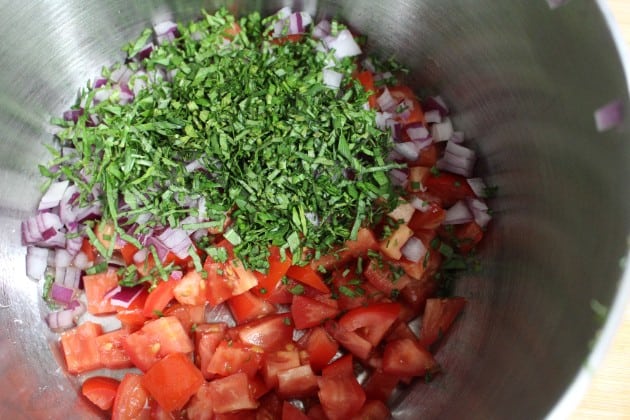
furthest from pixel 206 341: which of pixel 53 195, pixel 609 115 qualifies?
pixel 609 115

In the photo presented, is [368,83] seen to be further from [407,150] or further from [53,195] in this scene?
[53,195]

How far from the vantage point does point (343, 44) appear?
6.97ft

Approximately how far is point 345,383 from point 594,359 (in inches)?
33.0

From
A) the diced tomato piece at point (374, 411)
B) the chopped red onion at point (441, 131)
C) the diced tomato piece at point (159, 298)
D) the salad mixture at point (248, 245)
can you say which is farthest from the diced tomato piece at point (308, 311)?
the chopped red onion at point (441, 131)

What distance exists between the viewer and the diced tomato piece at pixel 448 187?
2014 millimetres

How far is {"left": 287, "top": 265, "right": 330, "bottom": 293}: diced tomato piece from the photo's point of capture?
6.19 feet

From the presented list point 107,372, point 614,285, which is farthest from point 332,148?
point 107,372

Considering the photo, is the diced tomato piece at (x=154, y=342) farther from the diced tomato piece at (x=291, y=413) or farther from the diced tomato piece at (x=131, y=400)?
the diced tomato piece at (x=291, y=413)

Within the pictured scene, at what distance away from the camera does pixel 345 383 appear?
1.78m

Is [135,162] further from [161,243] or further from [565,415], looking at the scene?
[565,415]

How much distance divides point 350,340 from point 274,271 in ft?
1.21

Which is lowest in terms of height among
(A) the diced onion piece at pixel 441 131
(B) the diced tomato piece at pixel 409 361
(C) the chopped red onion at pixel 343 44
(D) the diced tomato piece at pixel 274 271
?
(B) the diced tomato piece at pixel 409 361

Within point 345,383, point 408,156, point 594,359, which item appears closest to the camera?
point 594,359

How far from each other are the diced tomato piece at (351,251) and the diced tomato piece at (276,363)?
1.05 ft
